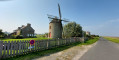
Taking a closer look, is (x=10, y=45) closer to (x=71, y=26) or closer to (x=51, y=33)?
(x=51, y=33)

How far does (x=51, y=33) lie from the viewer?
2414 centimetres

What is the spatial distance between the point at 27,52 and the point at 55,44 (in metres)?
4.36

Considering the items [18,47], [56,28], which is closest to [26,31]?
[56,28]

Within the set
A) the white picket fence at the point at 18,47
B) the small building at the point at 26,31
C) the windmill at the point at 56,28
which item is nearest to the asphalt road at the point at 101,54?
the white picket fence at the point at 18,47

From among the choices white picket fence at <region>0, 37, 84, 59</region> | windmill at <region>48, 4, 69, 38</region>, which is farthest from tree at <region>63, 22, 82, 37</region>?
white picket fence at <region>0, 37, 84, 59</region>

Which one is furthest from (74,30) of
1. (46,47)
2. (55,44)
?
(46,47)

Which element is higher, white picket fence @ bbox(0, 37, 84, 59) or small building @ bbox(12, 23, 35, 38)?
small building @ bbox(12, 23, 35, 38)

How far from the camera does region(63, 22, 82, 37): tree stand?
29.9 metres

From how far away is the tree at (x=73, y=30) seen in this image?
98.0 ft

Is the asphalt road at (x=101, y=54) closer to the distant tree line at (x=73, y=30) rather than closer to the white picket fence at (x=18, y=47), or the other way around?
the white picket fence at (x=18, y=47)

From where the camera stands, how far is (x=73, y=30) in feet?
98.9

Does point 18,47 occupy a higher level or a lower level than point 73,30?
lower

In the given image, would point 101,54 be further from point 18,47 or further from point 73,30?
point 73,30

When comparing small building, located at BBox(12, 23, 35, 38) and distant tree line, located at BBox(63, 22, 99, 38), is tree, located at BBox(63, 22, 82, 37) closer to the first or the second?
distant tree line, located at BBox(63, 22, 99, 38)
